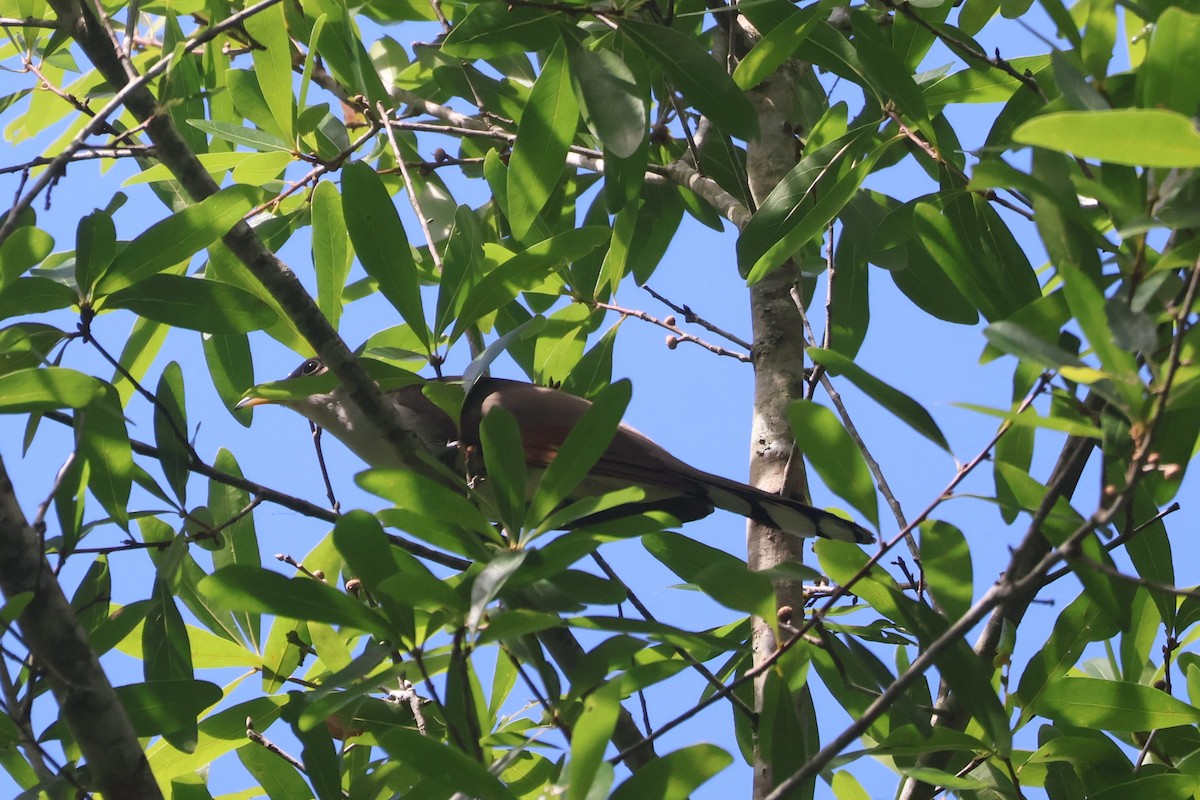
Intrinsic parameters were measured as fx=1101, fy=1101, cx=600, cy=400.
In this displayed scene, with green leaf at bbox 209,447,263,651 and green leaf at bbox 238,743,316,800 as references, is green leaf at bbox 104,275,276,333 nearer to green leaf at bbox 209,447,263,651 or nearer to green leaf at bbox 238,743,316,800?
green leaf at bbox 209,447,263,651

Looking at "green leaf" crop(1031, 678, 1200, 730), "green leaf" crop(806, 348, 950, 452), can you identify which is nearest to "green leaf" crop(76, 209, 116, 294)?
"green leaf" crop(806, 348, 950, 452)

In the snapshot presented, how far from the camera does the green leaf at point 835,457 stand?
188 cm

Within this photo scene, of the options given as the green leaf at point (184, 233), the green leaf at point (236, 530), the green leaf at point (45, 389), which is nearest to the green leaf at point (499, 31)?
the green leaf at point (184, 233)

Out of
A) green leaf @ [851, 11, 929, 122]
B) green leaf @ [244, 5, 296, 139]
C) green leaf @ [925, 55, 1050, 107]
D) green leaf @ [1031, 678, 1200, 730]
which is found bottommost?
green leaf @ [1031, 678, 1200, 730]

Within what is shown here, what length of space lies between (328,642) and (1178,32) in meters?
2.11

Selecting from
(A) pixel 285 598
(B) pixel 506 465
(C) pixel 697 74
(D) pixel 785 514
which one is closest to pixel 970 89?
(C) pixel 697 74

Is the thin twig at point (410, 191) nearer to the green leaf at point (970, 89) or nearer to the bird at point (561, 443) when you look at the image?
the bird at point (561, 443)

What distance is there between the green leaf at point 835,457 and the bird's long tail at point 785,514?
0.88 meters

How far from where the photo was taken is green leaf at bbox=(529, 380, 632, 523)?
1.89 metres

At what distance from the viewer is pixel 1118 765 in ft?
7.30

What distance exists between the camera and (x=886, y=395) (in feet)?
5.67

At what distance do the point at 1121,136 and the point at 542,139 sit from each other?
145 centimetres

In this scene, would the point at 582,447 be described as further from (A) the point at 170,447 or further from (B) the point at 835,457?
(A) the point at 170,447

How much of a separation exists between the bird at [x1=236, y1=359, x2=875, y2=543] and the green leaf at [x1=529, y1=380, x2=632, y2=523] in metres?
0.87
